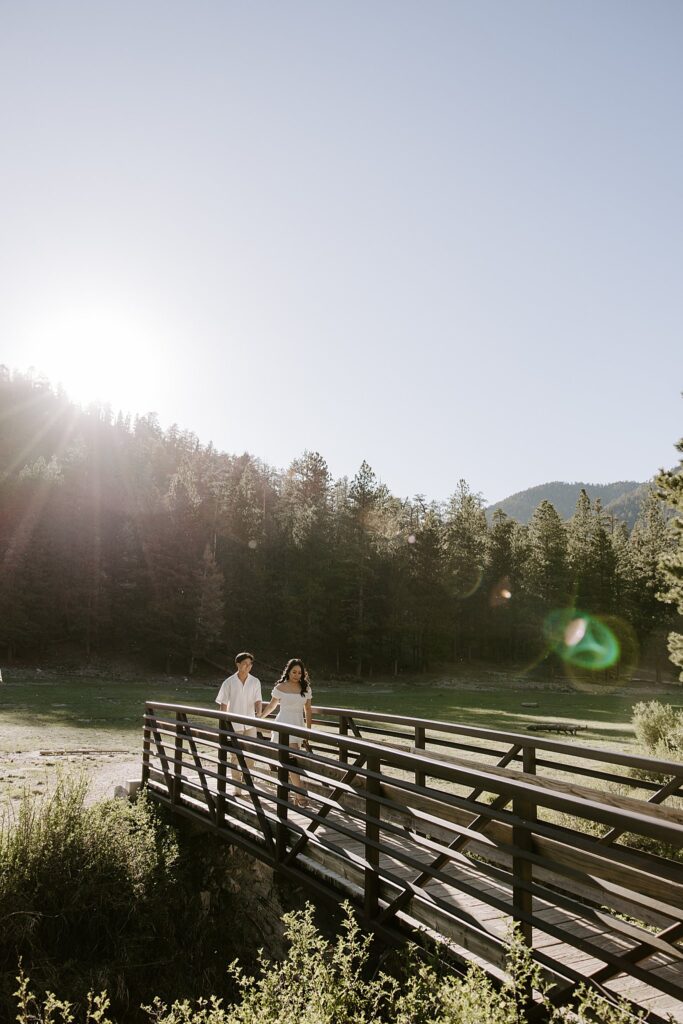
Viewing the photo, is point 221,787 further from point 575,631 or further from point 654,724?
point 575,631

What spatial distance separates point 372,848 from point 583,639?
69042 millimetres

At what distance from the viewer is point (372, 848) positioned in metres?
5.30

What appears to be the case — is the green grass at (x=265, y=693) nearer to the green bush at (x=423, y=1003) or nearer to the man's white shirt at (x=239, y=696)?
the man's white shirt at (x=239, y=696)

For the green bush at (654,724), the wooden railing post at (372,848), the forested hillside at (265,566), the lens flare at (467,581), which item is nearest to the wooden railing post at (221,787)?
the wooden railing post at (372,848)

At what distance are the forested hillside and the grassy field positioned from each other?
20.7 ft

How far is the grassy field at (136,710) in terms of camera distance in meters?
14.6

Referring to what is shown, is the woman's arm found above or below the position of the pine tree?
below

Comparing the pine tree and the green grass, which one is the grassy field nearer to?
the green grass

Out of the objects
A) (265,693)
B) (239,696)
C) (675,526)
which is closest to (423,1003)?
(239,696)

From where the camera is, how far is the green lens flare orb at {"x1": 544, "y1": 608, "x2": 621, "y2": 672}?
67.3 metres

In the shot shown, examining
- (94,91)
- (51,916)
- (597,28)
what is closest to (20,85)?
(94,91)

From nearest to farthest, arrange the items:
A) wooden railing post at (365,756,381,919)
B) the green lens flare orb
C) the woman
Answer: wooden railing post at (365,756,381,919)
the woman
the green lens flare orb

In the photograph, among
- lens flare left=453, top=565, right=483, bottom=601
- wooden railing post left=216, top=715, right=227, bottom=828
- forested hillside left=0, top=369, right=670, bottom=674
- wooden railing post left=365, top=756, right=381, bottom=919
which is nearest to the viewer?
wooden railing post left=365, top=756, right=381, bottom=919

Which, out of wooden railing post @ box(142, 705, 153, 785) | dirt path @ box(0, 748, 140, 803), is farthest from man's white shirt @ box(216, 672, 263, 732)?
dirt path @ box(0, 748, 140, 803)
